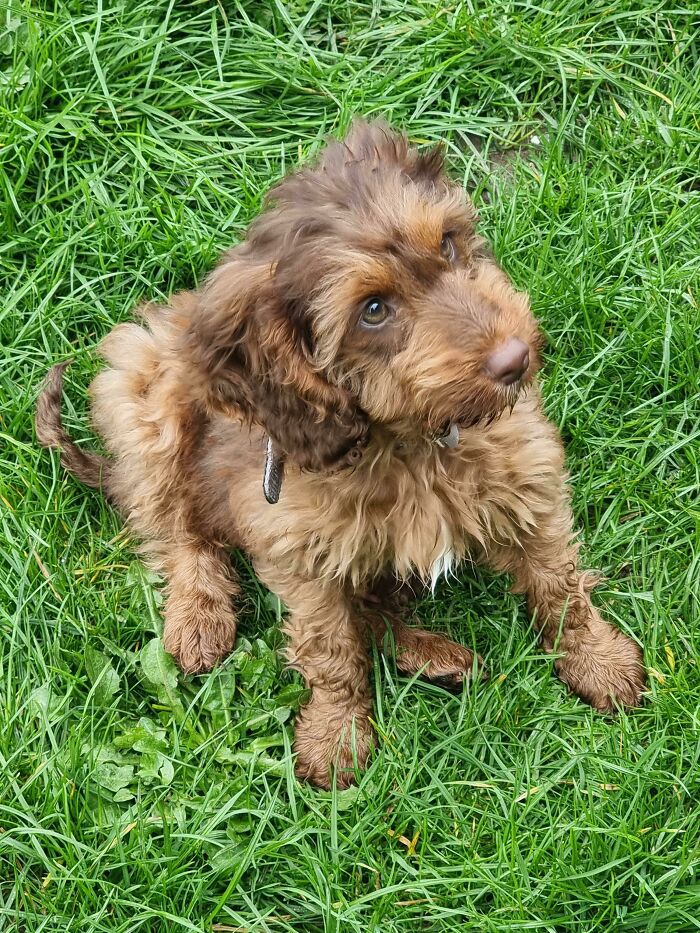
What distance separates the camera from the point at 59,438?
431 centimetres

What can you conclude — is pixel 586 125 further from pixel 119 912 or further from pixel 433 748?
pixel 119 912

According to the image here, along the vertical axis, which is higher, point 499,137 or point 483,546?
point 499,137

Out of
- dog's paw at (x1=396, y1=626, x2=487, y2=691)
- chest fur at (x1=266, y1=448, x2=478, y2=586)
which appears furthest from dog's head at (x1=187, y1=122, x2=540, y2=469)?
dog's paw at (x1=396, y1=626, x2=487, y2=691)

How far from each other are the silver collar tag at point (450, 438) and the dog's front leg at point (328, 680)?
0.66 m

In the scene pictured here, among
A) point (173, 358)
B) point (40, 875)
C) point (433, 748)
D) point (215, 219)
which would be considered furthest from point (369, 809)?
point (215, 219)

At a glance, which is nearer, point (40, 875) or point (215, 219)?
point (40, 875)

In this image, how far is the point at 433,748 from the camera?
12.2ft

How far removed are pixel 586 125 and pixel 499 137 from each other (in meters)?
0.35

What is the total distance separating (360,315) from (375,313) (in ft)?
0.15

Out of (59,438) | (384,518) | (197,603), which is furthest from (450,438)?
(59,438)

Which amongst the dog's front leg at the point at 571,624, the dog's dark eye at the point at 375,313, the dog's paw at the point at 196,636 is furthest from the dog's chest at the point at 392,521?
the dog's paw at the point at 196,636

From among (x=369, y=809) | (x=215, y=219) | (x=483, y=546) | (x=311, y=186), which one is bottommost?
(x=369, y=809)

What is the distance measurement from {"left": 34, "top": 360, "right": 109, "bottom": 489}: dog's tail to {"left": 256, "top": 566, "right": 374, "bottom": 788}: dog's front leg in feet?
2.95

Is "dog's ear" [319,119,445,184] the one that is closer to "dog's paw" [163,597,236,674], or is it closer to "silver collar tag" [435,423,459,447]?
"silver collar tag" [435,423,459,447]
